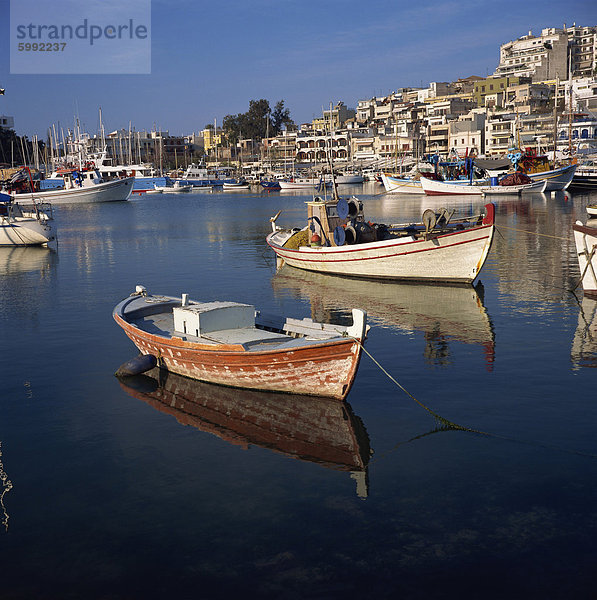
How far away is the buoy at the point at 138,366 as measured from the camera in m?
15.3

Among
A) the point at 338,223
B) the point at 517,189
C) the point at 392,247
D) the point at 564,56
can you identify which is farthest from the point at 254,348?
the point at 564,56

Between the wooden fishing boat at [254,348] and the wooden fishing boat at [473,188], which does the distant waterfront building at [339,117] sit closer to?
the wooden fishing boat at [473,188]

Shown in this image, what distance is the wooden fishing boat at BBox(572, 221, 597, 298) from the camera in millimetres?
22094

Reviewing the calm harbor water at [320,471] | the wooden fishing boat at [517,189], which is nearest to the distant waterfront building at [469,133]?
the wooden fishing boat at [517,189]

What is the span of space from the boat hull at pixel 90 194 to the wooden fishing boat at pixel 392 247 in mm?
69852

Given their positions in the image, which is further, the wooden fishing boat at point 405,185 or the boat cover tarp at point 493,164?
the wooden fishing boat at point 405,185

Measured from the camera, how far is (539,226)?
48094 mm

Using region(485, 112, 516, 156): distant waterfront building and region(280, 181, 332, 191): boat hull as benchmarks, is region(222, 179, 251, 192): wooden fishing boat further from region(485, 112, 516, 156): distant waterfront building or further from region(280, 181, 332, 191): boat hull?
region(485, 112, 516, 156): distant waterfront building

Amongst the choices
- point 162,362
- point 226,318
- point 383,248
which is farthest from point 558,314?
point 162,362

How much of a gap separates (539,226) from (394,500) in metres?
42.6

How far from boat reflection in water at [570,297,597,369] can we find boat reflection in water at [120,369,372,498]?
256 inches

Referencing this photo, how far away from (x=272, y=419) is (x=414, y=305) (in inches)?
439

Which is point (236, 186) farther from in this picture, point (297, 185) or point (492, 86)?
point (492, 86)

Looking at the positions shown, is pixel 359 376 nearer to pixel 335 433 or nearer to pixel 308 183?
pixel 335 433
